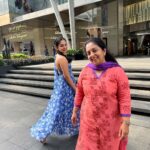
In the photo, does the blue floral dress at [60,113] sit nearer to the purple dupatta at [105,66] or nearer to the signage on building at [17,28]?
the purple dupatta at [105,66]

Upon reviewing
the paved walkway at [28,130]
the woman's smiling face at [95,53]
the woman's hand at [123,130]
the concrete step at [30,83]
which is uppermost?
the woman's smiling face at [95,53]

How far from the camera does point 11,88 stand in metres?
7.69

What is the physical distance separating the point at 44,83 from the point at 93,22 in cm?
1654

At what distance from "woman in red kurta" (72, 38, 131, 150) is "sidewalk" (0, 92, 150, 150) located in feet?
3.98

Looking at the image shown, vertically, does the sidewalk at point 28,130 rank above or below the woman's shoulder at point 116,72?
below

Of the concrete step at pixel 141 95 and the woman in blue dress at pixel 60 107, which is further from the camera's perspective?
the concrete step at pixel 141 95

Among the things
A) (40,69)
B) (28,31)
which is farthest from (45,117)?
(28,31)

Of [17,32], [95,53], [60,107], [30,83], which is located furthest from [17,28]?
[95,53]

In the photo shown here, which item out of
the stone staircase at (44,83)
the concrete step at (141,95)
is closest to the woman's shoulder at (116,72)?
the stone staircase at (44,83)

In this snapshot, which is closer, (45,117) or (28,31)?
(45,117)

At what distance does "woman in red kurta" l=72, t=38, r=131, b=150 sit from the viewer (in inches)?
76.2

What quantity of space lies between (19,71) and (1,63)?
1.14 metres

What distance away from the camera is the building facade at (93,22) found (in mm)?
19859

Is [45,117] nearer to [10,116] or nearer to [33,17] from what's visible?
[10,116]
